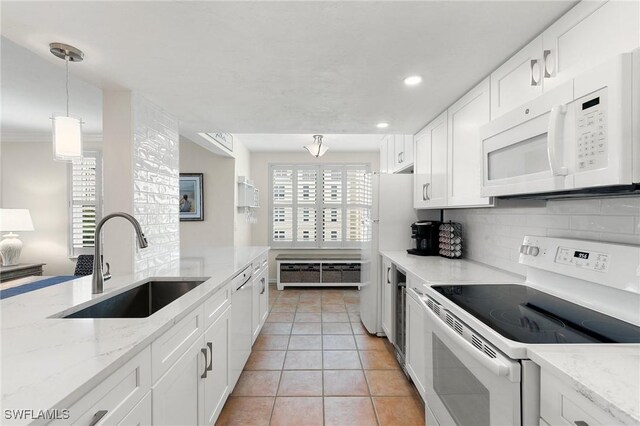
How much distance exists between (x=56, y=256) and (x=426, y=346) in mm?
5111

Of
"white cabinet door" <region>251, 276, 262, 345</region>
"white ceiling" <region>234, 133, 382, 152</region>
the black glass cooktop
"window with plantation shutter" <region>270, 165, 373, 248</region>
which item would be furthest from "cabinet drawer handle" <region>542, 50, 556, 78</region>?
"window with plantation shutter" <region>270, 165, 373, 248</region>

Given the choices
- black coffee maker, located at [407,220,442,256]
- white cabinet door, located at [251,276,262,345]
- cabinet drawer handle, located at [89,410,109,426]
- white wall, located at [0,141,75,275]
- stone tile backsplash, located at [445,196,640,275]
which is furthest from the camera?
white wall, located at [0,141,75,275]

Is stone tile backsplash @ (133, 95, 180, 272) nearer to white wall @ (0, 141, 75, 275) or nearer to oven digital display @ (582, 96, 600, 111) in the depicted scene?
oven digital display @ (582, 96, 600, 111)

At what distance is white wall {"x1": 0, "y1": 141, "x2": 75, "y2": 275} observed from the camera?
4.31 metres

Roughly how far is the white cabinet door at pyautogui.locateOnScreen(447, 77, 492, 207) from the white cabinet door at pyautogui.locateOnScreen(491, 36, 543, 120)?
0.09 m

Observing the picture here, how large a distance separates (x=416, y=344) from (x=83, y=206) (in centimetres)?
481

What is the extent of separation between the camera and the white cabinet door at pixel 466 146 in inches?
74.2

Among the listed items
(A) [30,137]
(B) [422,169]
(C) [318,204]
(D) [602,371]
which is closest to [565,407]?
(D) [602,371]

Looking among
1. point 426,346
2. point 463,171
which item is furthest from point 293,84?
point 426,346

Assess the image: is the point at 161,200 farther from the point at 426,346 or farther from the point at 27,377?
the point at 426,346

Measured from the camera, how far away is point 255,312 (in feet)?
9.46

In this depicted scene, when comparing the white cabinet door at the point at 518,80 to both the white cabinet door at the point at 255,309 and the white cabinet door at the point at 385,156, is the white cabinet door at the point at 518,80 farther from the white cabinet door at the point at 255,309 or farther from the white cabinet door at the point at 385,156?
the white cabinet door at the point at 385,156

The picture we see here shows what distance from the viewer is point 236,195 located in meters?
4.70

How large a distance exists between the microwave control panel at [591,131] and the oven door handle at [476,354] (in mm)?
713
